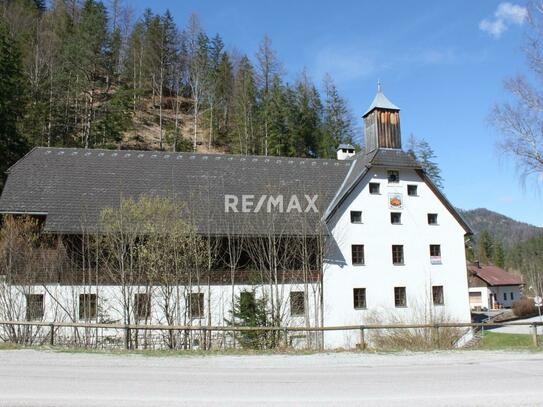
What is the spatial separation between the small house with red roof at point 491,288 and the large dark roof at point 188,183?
154ft

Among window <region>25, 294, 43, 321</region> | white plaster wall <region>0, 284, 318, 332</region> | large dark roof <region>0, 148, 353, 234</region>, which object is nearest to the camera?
window <region>25, 294, 43, 321</region>

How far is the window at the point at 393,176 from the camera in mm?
29328

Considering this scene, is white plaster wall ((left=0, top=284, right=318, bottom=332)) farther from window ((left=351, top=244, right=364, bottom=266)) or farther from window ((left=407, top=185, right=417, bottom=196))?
window ((left=407, top=185, right=417, bottom=196))

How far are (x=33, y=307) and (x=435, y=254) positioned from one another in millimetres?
21631

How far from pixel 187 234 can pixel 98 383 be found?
12.1 m

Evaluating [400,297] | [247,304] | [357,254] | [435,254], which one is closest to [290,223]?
[357,254]

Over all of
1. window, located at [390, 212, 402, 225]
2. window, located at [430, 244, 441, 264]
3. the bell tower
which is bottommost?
window, located at [430, 244, 441, 264]

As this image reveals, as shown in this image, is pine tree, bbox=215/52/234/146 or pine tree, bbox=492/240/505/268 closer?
pine tree, bbox=215/52/234/146

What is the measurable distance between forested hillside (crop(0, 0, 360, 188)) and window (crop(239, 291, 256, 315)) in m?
20.4

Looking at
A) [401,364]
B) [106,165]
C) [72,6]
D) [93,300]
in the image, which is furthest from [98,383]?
[72,6]

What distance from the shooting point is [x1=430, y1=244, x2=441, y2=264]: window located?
2828 cm

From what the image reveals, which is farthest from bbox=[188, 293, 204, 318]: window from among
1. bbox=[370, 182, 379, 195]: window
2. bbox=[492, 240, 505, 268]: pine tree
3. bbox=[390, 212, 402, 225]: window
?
bbox=[492, 240, 505, 268]: pine tree

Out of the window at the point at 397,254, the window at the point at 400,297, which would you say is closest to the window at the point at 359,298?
the window at the point at 400,297

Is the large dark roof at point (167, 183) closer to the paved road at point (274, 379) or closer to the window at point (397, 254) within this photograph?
the window at point (397, 254)
